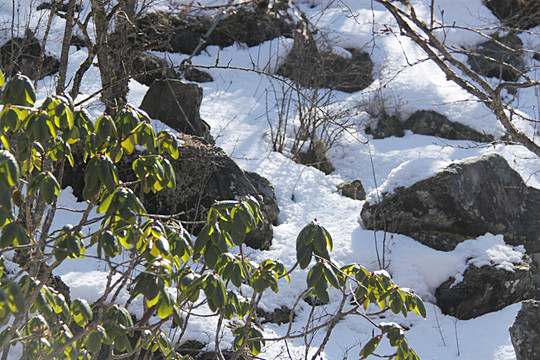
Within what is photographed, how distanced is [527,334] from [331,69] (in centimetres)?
645

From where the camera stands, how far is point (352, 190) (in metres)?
7.02

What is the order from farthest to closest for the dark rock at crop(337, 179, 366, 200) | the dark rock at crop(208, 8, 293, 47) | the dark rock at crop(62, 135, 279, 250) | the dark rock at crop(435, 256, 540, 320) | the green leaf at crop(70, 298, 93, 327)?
the dark rock at crop(208, 8, 293, 47) < the dark rock at crop(337, 179, 366, 200) < the dark rock at crop(62, 135, 279, 250) < the dark rock at crop(435, 256, 540, 320) < the green leaf at crop(70, 298, 93, 327)

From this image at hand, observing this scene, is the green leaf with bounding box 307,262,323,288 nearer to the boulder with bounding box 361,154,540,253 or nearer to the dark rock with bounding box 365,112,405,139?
the boulder with bounding box 361,154,540,253

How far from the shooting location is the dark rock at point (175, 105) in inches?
257

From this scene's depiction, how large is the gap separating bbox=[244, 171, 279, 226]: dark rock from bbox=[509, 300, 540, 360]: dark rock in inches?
105

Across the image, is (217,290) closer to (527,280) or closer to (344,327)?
(344,327)

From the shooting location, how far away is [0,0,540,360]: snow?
477 centimetres

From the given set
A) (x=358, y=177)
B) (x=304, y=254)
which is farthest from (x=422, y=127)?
(x=304, y=254)

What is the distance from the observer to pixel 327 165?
8.10 meters

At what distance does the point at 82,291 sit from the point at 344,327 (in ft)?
7.24

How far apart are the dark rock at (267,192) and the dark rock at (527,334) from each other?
265 centimetres

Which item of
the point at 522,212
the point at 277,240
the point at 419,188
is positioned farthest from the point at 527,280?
the point at 277,240

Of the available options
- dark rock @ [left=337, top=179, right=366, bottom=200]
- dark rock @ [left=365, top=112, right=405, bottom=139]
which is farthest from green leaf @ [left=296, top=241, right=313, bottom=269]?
dark rock @ [left=365, top=112, right=405, bottom=139]

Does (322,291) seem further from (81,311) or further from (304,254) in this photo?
(81,311)
